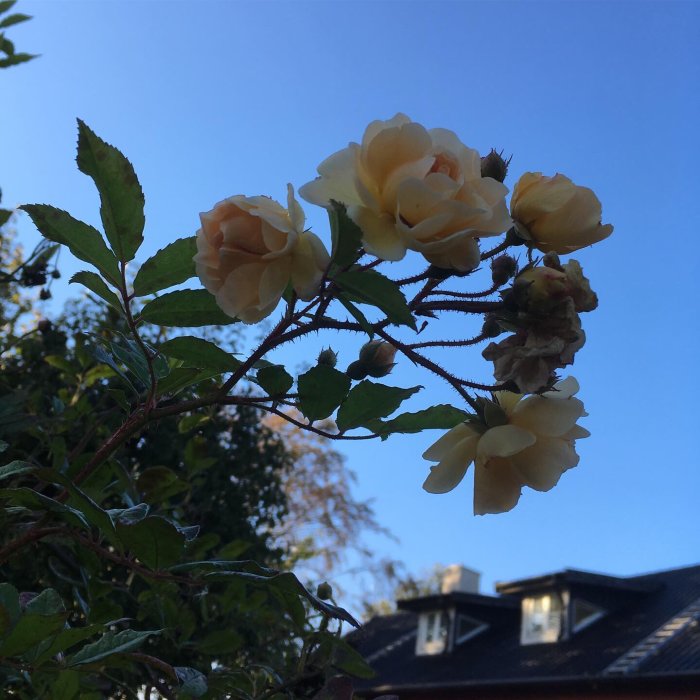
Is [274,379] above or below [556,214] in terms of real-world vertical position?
below

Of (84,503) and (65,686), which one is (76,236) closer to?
(84,503)

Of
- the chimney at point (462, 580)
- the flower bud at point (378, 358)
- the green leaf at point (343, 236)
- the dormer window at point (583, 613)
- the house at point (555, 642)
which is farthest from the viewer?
the chimney at point (462, 580)

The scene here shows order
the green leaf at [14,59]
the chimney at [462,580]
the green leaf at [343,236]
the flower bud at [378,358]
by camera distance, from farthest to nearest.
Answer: the chimney at [462,580] → the green leaf at [14,59] → the flower bud at [378,358] → the green leaf at [343,236]

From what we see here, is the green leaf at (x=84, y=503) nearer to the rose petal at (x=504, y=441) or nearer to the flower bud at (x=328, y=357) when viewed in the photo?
the flower bud at (x=328, y=357)

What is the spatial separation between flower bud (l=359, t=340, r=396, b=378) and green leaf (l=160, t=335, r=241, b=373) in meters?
0.14

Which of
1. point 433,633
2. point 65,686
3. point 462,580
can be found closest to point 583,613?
point 433,633

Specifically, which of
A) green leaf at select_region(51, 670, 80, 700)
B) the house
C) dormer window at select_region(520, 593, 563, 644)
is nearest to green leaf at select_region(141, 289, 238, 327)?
green leaf at select_region(51, 670, 80, 700)

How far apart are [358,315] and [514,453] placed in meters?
0.23

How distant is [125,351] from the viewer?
3.22 ft

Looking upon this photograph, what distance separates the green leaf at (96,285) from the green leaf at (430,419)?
317mm

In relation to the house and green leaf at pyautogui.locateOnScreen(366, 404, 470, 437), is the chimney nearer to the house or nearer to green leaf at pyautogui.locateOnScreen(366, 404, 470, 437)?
the house

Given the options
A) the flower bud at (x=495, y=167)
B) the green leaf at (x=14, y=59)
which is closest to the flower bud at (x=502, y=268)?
the flower bud at (x=495, y=167)

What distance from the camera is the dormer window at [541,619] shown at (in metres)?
11.2

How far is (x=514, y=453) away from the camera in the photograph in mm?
832
